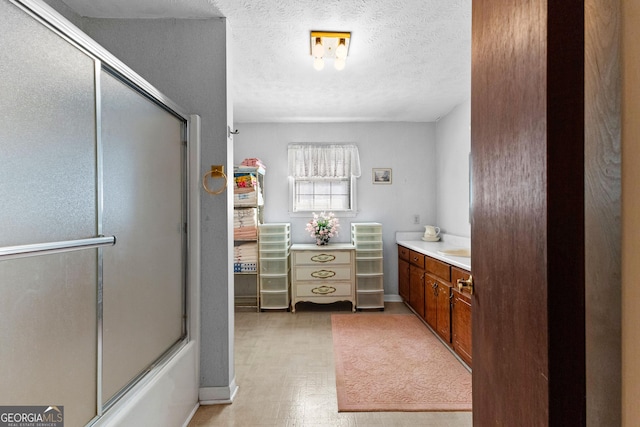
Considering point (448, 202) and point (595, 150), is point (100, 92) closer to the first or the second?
point (595, 150)

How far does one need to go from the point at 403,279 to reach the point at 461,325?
1600 millimetres

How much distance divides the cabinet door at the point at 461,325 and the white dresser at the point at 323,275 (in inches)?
58.6

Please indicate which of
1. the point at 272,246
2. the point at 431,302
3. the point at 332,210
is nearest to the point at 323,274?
the point at 272,246

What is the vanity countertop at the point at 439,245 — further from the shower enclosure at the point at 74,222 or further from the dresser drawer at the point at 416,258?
the shower enclosure at the point at 74,222

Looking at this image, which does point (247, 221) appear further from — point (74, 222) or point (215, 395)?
point (74, 222)

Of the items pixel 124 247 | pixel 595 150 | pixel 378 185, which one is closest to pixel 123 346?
pixel 124 247

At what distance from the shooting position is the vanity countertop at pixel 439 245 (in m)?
2.63

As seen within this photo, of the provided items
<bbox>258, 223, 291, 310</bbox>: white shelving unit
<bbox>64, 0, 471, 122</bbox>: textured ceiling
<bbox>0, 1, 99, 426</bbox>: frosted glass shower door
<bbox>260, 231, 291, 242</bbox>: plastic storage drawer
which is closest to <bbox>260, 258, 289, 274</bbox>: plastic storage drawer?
<bbox>258, 223, 291, 310</bbox>: white shelving unit

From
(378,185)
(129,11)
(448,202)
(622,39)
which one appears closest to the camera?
(622,39)

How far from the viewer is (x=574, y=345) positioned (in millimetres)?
715

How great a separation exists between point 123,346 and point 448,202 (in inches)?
145

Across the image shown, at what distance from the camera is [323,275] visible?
4000 mm

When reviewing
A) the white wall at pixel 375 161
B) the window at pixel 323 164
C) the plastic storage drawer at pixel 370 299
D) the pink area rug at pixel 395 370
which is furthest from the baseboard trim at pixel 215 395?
the window at pixel 323 164

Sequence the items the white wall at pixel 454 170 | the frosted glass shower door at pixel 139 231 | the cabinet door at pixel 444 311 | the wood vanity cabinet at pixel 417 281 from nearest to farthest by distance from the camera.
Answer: the frosted glass shower door at pixel 139 231 → the cabinet door at pixel 444 311 → the wood vanity cabinet at pixel 417 281 → the white wall at pixel 454 170
